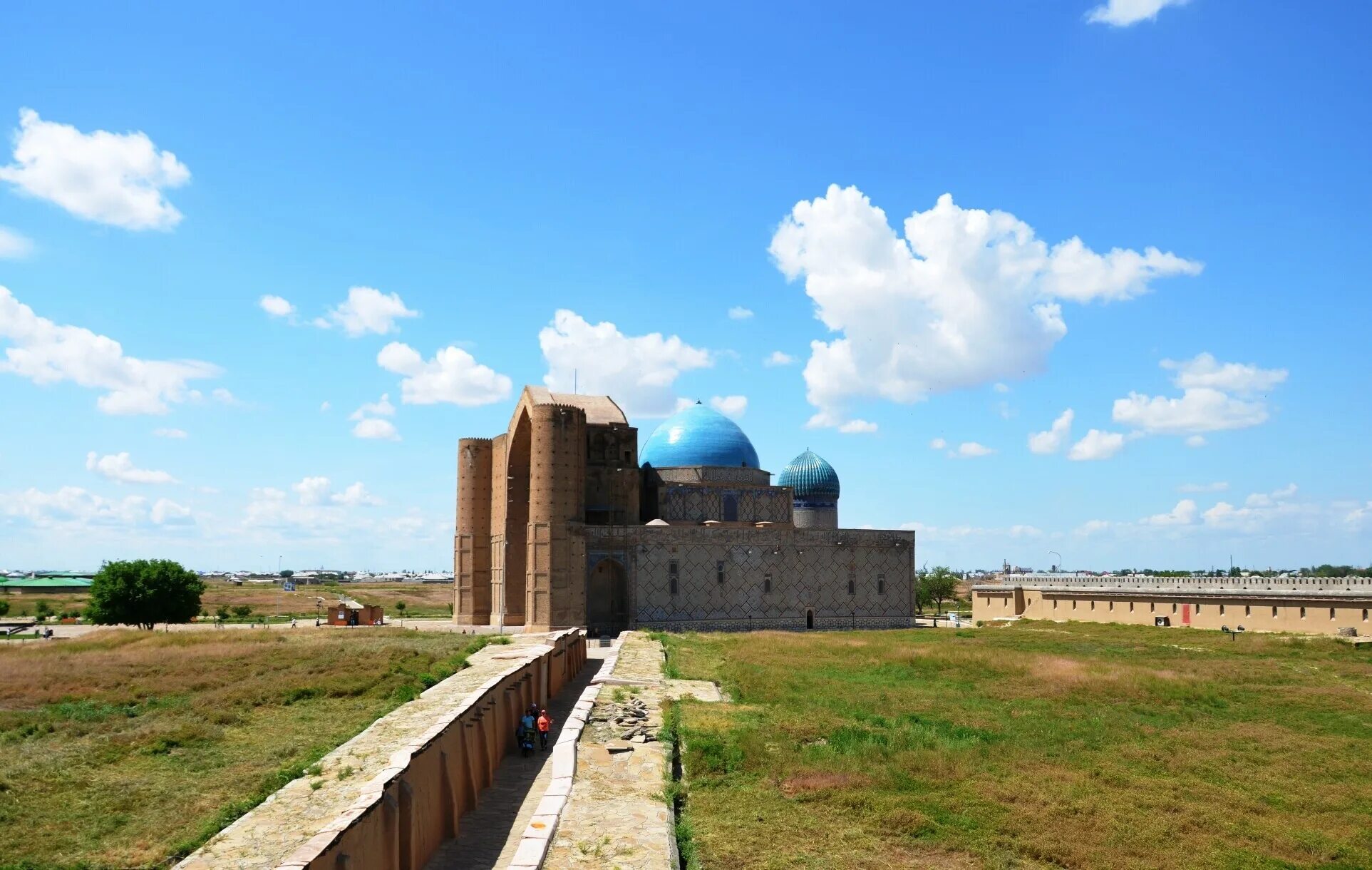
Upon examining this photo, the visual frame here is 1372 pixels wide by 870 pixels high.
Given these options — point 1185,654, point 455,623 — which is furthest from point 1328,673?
point 455,623

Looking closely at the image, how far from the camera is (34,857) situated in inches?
448

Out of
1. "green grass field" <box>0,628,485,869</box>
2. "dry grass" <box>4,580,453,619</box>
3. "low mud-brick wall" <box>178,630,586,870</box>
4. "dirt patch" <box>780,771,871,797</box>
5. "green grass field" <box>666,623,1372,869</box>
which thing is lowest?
"dry grass" <box>4,580,453,619</box>

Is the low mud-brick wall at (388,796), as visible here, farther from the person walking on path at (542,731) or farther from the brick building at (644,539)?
the brick building at (644,539)

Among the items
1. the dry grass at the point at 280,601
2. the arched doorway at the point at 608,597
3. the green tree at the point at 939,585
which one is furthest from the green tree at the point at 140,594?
the green tree at the point at 939,585

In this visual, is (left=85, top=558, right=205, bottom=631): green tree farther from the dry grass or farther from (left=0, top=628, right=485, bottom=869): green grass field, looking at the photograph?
(left=0, top=628, right=485, bottom=869): green grass field

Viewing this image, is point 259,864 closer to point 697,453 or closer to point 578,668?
point 578,668

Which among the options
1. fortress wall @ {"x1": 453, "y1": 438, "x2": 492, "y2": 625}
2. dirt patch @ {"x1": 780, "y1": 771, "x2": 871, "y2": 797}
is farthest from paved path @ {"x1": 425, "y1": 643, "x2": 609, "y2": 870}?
fortress wall @ {"x1": 453, "y1": 438, "x2": 492, "y2": 625}

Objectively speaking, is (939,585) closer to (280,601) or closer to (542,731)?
(280,601)

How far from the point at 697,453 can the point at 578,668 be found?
22.2 m

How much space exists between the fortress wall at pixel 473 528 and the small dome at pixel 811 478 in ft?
57.3

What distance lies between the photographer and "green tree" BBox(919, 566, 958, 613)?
72.1m

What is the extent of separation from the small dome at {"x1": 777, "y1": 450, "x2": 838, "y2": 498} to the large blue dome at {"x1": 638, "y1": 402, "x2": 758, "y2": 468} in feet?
19.9

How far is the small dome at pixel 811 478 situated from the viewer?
2286 inches

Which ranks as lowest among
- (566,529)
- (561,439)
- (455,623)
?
(455,623)
